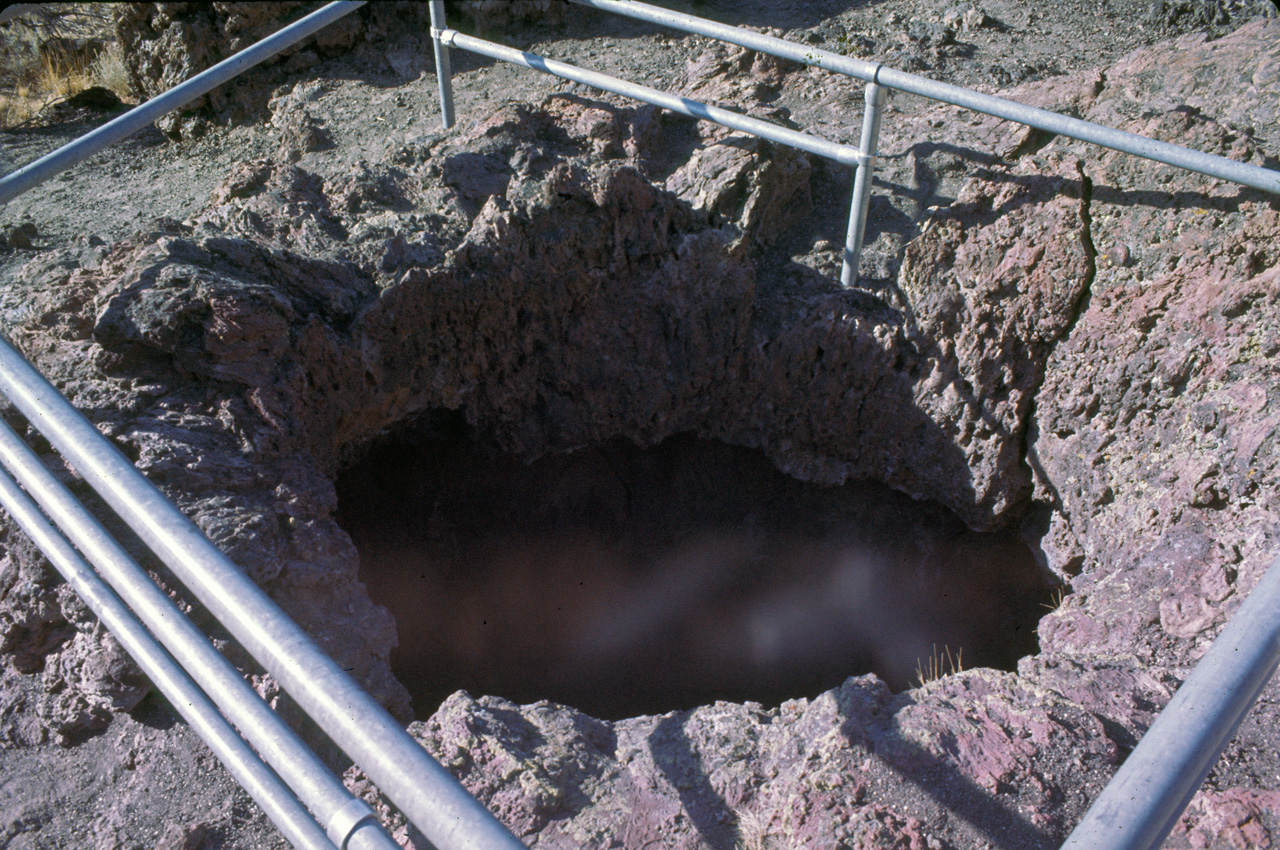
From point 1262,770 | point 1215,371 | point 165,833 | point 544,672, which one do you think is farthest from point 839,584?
point 165,833

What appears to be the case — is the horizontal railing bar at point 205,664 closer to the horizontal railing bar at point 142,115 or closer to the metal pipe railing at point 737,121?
the horizontal railing bar at point 142,115

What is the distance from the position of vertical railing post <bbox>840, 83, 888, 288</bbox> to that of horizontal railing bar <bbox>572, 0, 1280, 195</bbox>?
7cm

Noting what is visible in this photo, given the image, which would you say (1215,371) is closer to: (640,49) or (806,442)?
(806,442)

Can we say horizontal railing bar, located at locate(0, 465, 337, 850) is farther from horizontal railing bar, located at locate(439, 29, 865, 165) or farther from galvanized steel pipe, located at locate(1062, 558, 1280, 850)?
horizontal railing bar, located at locate(439, 29, 865, 165)

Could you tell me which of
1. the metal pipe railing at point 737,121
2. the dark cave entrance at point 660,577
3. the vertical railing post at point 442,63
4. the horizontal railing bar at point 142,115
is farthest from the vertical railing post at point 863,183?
the horizontal railing bar at point 142,115

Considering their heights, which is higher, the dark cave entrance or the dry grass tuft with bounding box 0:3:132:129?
the dry grass tuft with bounding box 0:3:132:129

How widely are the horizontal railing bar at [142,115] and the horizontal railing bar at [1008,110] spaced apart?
1.42 metres

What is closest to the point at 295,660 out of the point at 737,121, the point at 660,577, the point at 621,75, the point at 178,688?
the point at 178,688

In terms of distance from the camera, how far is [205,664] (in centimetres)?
129

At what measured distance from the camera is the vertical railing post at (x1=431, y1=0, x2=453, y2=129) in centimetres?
378

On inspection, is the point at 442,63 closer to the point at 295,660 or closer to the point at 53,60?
the point at 295,660

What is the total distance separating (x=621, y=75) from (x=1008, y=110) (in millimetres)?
2493

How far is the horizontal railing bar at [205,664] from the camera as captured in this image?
109 centimetres

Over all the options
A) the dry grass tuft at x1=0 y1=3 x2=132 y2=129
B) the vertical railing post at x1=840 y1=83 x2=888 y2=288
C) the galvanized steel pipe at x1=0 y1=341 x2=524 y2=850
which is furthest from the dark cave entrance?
the dry grass tuft at x1=0 y1=3 x2=132 y2=129
